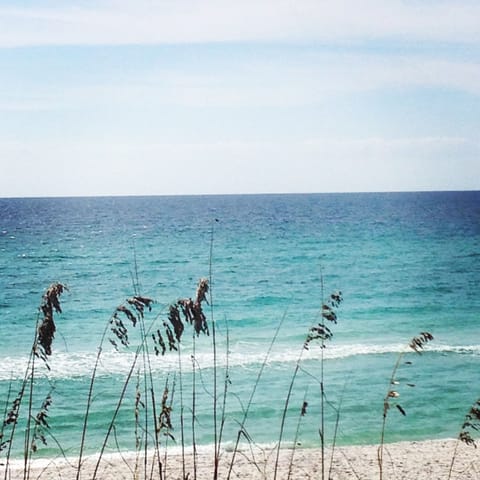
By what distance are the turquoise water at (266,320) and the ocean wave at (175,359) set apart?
7 centimetres

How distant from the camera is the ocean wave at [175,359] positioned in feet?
60.7

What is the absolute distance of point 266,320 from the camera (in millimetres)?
28953

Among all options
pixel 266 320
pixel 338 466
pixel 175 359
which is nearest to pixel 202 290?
pixel 338 466

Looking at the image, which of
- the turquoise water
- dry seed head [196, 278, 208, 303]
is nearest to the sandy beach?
the turquoise water

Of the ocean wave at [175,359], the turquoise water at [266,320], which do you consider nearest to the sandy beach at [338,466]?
the turquoise water at [266,320]

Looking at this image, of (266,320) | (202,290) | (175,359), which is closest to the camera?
(202,290)

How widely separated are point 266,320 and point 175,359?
9.76 m

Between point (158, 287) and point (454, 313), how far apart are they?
16.1 m

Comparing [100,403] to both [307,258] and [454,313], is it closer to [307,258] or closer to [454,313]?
[454,313]

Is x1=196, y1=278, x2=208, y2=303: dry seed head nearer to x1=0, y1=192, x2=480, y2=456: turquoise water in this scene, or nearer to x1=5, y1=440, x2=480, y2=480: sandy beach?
x1=0, y1=192, x2=480, y2=456: turquoise water

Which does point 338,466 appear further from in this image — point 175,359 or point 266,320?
point 266,320

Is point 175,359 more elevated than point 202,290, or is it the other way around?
point 202,290

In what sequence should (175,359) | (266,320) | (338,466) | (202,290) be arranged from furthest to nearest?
1. (266,320)
2. (175,359)
3. (338,466)
4. (202,290)

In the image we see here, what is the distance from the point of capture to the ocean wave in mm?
18500
